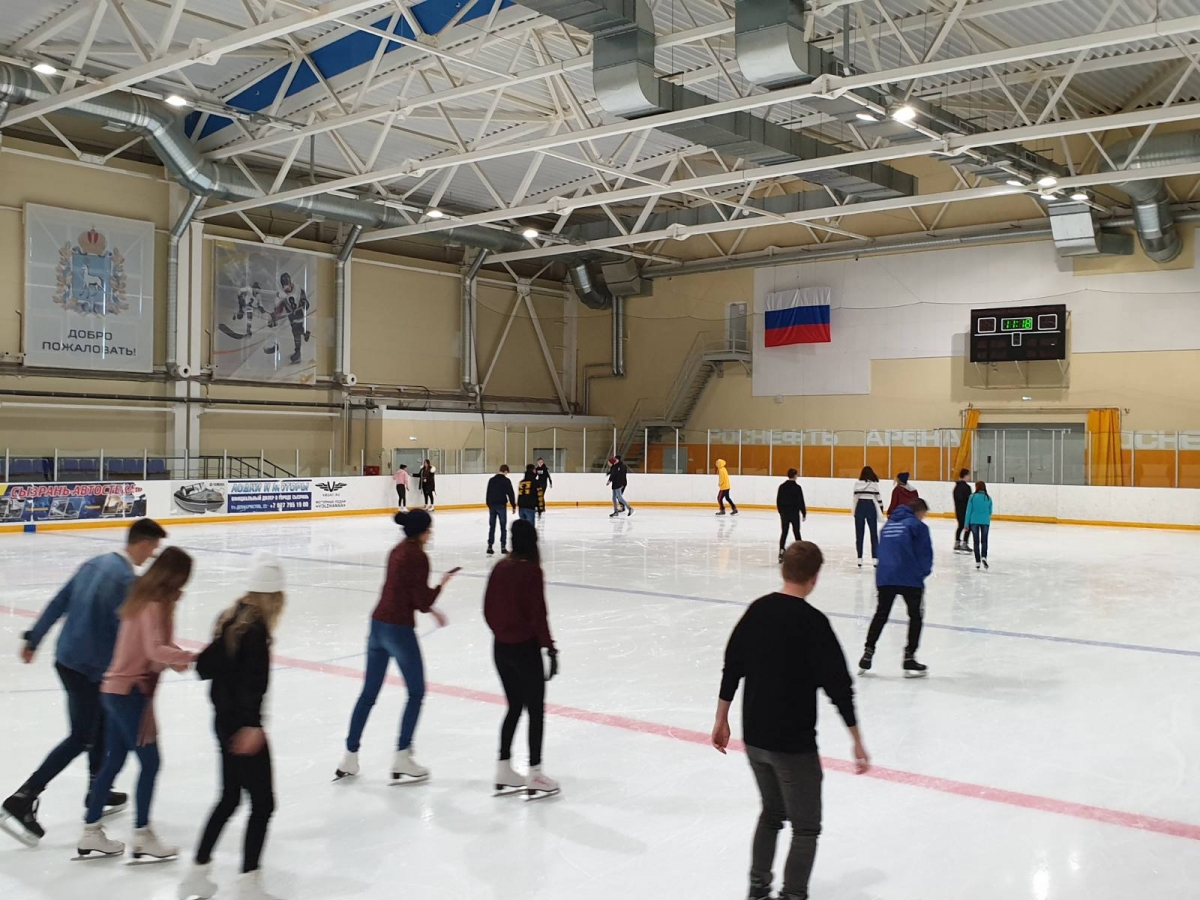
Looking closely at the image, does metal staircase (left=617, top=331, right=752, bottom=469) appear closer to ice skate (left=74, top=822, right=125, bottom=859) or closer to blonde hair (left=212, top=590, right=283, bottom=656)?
ice skate (left=74, top=822, right=125, bottom=859)

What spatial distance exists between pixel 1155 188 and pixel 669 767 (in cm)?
2297

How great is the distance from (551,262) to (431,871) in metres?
32.8

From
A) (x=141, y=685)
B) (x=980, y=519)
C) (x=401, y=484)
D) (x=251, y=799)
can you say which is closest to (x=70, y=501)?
(x=401, y=484)

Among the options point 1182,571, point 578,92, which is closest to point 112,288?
point 578,92

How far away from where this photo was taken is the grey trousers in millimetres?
3672

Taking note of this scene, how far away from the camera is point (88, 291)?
24.2m

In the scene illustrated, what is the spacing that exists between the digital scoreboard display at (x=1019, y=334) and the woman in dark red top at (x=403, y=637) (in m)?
25.0

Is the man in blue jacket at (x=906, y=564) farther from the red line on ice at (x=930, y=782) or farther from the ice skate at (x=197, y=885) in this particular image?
the ice skate at (x=197, y=885)

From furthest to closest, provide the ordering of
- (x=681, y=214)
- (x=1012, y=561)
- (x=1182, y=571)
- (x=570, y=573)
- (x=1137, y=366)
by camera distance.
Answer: (x=681, y=214) → (x=1137, y=366) → (x=1012, y=561) → (x=1182, y=571) → (x=570, y=573)

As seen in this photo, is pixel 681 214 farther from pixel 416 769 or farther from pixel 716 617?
pixel 416 769

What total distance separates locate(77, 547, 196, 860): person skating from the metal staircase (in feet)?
94.0

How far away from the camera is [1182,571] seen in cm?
1553

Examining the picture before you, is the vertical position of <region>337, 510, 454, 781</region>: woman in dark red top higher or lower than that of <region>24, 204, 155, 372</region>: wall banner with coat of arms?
lower

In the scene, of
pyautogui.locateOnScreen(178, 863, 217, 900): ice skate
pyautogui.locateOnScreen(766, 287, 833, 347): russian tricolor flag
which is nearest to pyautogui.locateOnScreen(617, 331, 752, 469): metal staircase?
pyautogui.locateOnScreen(766, 287, 833, 347): russian tricolor flag
